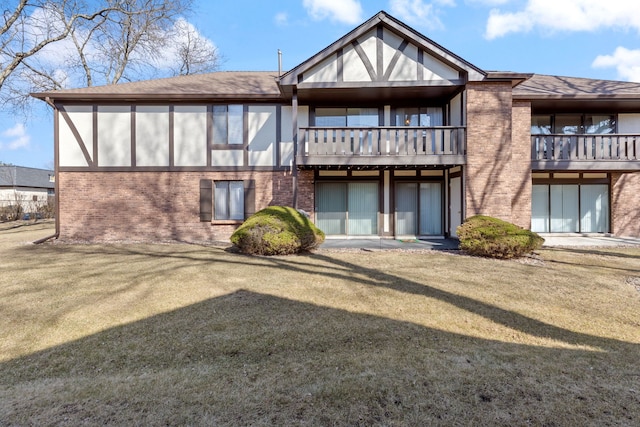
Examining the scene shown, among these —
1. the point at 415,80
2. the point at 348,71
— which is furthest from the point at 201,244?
the point at 415,80

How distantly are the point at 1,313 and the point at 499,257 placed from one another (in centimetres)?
989

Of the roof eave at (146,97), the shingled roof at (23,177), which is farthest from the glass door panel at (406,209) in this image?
the shingled roof at (23,177)

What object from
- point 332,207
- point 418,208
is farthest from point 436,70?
point 332,207

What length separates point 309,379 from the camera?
289cm

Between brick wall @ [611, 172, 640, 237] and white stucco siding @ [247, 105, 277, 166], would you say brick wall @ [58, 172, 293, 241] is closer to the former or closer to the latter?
white stucco siding @ [247, 105, 277, 166]

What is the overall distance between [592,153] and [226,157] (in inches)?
526

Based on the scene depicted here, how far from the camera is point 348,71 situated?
10805mm

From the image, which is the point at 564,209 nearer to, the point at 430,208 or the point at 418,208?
the point at 430,208

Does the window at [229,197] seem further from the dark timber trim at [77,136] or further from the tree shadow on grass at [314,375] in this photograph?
the tree shadow on grass at [314,375]

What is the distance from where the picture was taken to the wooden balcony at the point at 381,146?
10.6 meters

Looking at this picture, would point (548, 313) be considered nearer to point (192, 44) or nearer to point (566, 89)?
point (566, 89)

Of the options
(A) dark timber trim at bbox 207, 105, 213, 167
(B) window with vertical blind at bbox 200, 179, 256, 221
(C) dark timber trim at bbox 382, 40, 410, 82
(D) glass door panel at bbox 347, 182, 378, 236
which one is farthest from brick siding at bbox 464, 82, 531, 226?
(A) dark timber trim at bbox 207, 105, 213, 167

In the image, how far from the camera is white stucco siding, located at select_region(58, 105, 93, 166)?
11.7m

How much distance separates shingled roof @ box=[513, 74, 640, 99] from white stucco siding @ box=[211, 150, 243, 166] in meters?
10.3
